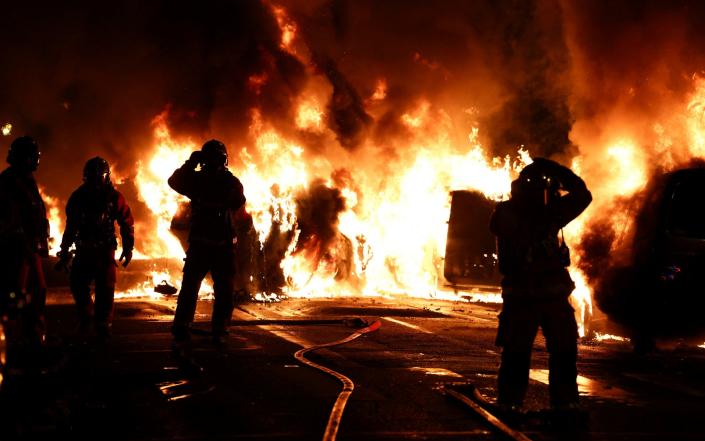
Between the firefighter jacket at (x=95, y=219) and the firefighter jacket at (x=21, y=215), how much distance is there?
4.72 feet

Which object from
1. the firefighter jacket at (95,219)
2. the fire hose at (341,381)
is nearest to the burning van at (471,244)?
the fire hose at (341,381)

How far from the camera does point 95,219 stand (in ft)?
29.5

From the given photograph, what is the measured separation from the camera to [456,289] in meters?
16.6

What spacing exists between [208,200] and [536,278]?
4.08 metres

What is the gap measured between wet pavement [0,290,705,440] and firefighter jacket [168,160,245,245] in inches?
44.6

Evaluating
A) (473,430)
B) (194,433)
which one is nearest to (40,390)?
(194,433)

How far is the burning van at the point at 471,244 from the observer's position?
52.6 ft

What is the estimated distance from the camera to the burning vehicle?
8812 millimetres

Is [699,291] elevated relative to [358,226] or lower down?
lower down

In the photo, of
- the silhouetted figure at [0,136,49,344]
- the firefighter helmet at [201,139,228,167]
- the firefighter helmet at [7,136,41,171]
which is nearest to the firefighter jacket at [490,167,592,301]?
the firefighter helmet at [201,139,228,167]

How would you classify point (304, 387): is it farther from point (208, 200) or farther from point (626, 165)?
point (626, 165)

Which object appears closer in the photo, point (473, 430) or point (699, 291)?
point (473, 430)

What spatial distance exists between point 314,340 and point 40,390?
4040 mm

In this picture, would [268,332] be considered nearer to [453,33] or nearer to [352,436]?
[352,436]
